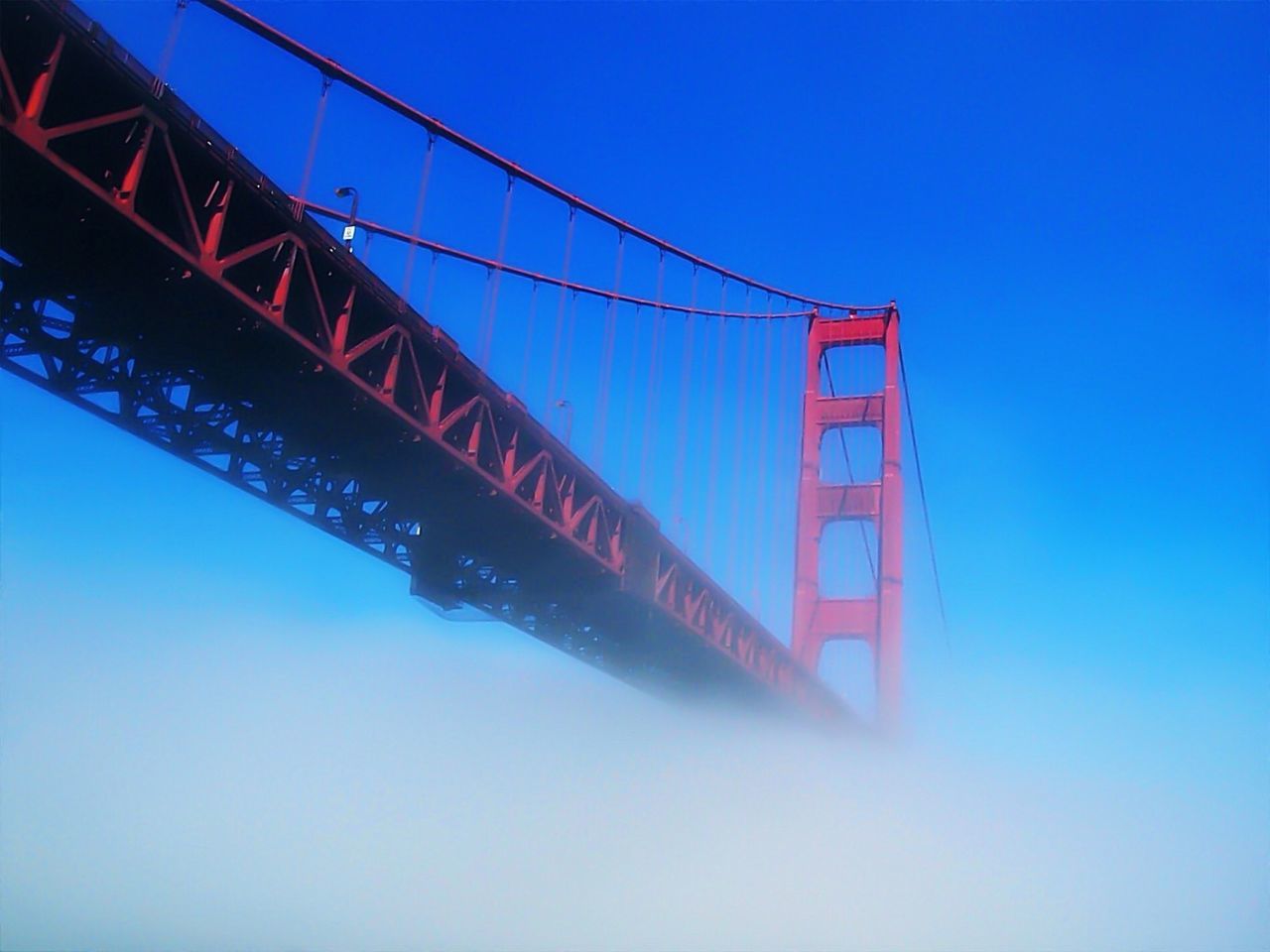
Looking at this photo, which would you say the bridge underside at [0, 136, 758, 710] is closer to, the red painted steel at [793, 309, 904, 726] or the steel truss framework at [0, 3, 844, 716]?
the steel truss framework at [0, 3, 844, 716]

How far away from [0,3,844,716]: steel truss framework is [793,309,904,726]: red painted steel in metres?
15.1

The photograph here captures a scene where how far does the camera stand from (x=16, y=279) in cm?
1310

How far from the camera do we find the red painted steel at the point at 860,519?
37062 millimetres

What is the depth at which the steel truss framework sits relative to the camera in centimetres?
1098

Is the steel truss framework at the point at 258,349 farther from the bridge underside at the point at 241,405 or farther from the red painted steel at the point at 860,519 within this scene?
the red painted steel at the point at 860,519

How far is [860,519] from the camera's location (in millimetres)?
39656

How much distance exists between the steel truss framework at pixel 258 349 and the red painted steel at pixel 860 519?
596 inches

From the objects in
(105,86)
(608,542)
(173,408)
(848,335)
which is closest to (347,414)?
(173,408)

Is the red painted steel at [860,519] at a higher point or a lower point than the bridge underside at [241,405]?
higher

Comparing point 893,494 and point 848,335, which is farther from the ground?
point 848,335

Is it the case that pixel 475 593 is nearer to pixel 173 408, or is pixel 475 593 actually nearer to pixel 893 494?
pixel 173 408

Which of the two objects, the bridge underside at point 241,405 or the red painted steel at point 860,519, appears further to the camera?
the red painted steel at point 860,519

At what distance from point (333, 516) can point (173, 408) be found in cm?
420

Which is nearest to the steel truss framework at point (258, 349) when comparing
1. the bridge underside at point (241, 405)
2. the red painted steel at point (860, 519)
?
the bridge underside at point (241, 405)
